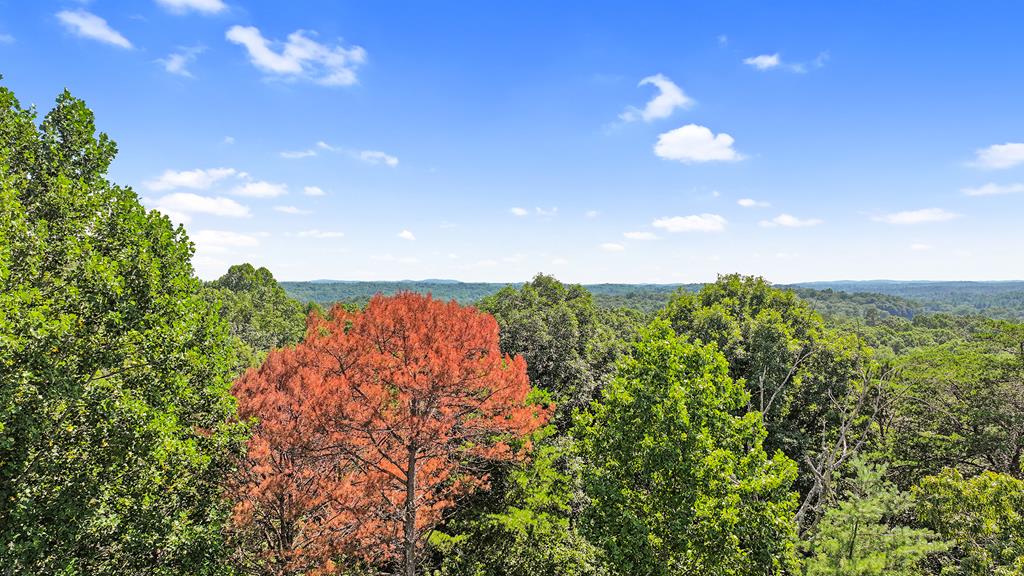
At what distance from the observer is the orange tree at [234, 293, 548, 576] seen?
39.6 ft

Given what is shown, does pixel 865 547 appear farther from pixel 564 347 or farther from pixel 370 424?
pixel 564 347

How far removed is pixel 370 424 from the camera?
499 inches

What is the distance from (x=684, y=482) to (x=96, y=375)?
11401mm

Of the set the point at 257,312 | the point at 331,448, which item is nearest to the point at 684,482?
the point at 331,448

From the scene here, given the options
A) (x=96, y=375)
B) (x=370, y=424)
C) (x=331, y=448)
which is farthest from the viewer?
(x=331, y=448)

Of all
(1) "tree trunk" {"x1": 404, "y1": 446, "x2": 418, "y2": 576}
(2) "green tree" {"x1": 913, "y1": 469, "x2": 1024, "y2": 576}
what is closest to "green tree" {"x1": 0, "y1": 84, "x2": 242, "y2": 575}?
(1) "tree trunk" {"x1": 404, "y1": 446, "x2": 418, "y2": 576}

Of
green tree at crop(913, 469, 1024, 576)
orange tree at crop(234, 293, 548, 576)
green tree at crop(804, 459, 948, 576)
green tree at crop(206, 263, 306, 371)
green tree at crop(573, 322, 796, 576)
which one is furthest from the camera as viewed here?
green tree at crop(206, 263, 306, 371)

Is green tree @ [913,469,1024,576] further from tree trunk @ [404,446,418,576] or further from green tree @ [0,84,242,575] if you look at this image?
green tree @ [0,84,242,575]

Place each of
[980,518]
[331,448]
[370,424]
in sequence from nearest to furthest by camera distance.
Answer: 1. [980,518]
2. [370,424]
3. [331,448]

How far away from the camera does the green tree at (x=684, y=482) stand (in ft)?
30.6

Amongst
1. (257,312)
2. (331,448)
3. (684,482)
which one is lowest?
(331,448)

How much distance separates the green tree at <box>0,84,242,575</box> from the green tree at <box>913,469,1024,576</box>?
51.3 feet

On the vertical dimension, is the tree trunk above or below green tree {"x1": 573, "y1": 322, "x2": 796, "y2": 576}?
below

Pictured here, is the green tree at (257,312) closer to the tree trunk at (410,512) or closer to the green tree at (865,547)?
the tree trunk at (410,512)
